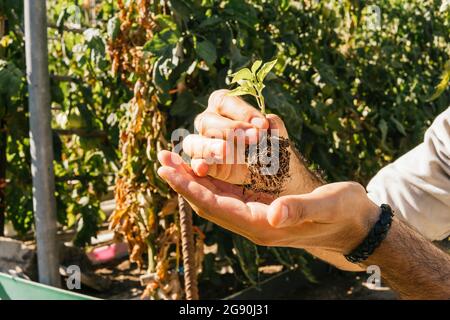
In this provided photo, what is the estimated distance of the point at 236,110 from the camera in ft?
3.22

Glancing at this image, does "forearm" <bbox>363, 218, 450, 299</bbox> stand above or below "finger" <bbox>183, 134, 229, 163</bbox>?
below

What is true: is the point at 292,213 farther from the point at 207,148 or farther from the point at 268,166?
the point at 268,166

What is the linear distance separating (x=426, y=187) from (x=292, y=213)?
645mm

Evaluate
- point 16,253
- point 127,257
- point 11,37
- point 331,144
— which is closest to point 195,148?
point 16,253

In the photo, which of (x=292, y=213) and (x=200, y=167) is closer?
(x=292, y=213)

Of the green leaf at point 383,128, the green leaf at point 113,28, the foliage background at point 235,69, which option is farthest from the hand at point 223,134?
the green leaf at point 383,128

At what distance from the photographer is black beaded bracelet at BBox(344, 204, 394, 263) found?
35.7 inches

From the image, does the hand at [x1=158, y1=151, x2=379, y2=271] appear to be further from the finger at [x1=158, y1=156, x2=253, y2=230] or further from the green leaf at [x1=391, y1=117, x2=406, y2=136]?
the green leaf at [x1=391, y1=117, x2=406, y2=136]

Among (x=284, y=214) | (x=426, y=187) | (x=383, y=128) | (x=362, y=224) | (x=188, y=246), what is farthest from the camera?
(x=383, y=128)

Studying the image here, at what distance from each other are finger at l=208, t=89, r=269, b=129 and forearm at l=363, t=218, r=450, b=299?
0.77ft

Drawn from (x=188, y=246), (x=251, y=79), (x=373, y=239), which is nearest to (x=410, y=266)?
(x=373, y=239)

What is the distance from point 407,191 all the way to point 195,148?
0.57 meters

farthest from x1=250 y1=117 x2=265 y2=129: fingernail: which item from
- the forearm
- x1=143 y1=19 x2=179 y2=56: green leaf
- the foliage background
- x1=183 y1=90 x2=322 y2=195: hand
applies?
x1=143 y1=19 x2=179 y2=56: green leaf

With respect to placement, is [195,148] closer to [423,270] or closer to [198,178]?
[198,178]
